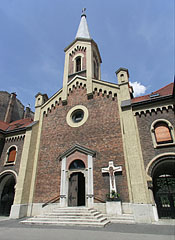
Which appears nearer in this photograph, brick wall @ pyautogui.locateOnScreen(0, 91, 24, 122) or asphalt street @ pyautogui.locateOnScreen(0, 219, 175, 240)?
asphalt street @ pyautogui.locateOnScreen(0, 219, 175, 240)

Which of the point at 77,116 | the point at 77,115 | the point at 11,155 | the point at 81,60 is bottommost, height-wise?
the point at 11,155

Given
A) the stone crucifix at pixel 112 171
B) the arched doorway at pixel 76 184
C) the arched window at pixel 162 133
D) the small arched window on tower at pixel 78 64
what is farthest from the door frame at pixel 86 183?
the small arched window on tower at pixel 78 64

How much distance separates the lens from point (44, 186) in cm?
1406

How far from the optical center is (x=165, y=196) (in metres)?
12.4

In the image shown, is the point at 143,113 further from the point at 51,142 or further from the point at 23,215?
the point at 23,215

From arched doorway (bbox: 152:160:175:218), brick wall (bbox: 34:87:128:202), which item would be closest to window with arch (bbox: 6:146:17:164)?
brick wall (bbox: 34:87:128:202)

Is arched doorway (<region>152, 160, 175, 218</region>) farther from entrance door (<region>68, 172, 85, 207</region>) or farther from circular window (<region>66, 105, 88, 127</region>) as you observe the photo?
circular window (<region>66, 105, 88, 127</region>)

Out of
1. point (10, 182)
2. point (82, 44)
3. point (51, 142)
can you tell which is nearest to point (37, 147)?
point (51, 142)

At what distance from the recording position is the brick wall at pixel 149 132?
37.3ft

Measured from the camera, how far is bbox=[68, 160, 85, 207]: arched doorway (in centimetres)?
1280

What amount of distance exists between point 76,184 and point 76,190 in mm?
469

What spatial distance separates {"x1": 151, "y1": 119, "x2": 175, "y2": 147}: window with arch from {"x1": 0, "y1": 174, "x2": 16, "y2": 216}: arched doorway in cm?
1443

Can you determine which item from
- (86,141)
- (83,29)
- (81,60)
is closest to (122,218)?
(86,141)

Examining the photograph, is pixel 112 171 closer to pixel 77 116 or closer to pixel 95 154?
pixel 95 154
